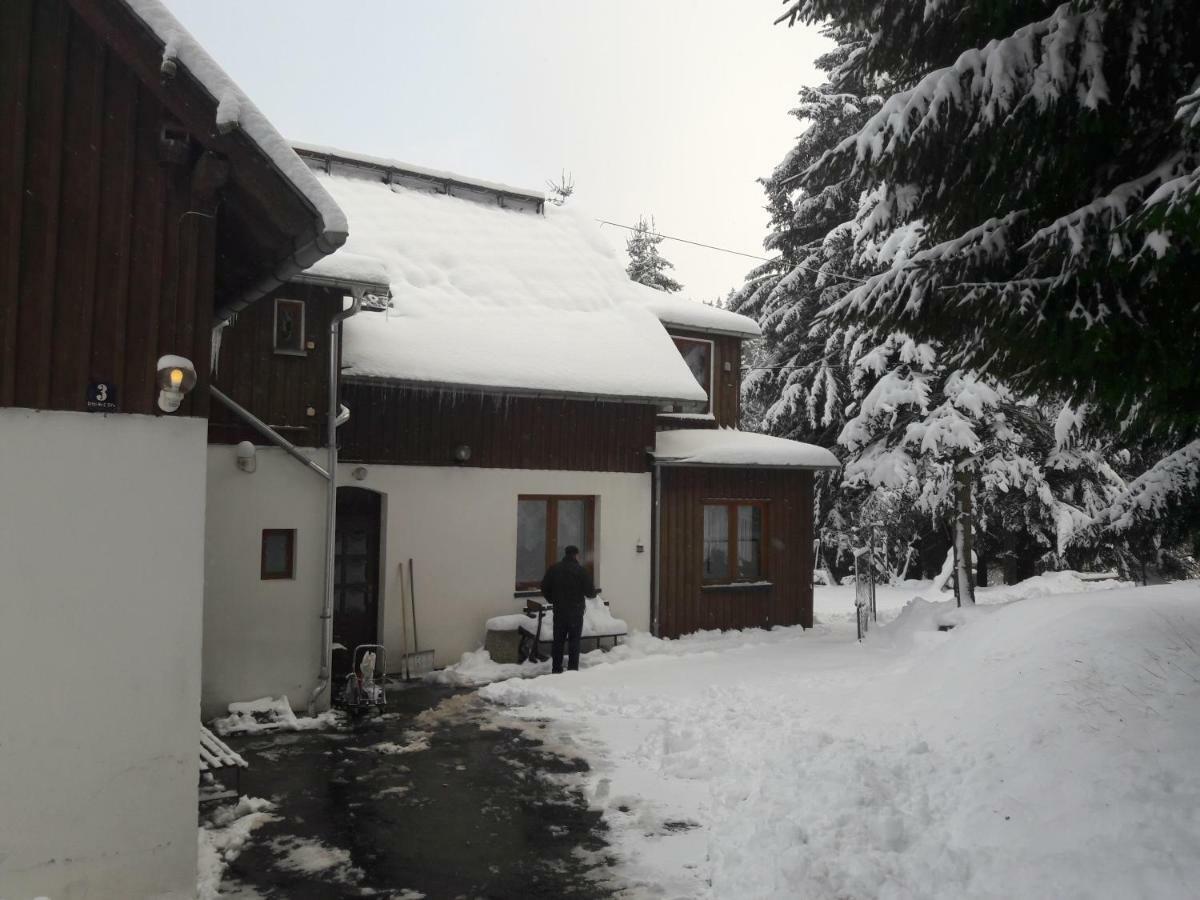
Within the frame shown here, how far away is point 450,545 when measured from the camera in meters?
12.1

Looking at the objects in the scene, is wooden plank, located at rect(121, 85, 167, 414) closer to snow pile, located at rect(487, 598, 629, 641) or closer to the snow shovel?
the snow shovel

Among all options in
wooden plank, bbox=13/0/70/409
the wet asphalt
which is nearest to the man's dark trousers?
the wet asphalt

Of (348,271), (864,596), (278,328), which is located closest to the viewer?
(348,271)

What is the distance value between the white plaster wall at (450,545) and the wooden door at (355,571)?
0.31 metres

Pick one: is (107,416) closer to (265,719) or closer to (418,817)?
(418,817)

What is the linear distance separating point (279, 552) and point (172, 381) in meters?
5.50

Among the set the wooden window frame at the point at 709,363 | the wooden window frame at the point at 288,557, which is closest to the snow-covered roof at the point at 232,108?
the wooden window frame at the point at 288,557

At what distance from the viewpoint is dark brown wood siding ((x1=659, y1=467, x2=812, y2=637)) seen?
1423cm

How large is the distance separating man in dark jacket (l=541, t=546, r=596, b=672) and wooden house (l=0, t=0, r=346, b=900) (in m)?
6.56

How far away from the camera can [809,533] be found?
15812mm

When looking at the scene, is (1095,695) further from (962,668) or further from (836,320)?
(836,320)

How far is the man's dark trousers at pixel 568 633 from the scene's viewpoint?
11.3 m

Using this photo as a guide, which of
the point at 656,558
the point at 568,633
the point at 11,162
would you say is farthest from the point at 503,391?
the point at 11,162

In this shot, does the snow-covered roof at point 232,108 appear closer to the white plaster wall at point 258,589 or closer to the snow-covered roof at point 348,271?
the snow-covered roof at point 348,271
